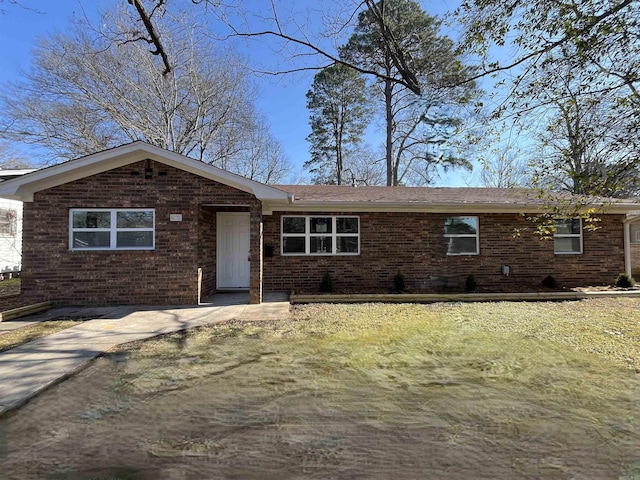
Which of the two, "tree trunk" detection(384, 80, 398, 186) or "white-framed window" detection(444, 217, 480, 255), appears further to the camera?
"tree trunk" detection(384, 80, 398, 186)

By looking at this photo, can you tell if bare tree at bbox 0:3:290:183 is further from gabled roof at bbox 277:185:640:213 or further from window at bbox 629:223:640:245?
window at bbox 629:223:640:245

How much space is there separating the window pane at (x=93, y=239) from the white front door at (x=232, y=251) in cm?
270

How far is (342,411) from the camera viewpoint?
3025mm

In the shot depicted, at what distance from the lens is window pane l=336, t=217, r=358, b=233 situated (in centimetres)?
976

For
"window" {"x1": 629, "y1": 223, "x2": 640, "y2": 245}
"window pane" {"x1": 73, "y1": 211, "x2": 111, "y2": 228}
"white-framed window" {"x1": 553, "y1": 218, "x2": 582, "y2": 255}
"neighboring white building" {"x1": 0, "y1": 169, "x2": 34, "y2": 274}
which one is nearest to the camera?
"window pane" {"x1": 73, "y1": 211, "x2": 111, "y2": 228}

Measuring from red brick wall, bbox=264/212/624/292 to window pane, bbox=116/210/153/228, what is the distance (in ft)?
10.1

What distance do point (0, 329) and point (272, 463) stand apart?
20.5 feet

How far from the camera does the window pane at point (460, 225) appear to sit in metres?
10.0

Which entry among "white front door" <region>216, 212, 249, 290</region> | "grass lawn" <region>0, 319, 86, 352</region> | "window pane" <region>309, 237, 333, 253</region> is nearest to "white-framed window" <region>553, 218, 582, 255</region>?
"window pane" <region>309, 237, 333, 253</region>

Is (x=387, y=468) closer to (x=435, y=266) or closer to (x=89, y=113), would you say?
(x=435, y=266)

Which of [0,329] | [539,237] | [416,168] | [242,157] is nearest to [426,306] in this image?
[539,237]

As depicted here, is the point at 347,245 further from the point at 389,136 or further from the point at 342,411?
the point at 389,136

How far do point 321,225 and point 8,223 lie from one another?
14.1m

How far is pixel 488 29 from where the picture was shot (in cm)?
583
